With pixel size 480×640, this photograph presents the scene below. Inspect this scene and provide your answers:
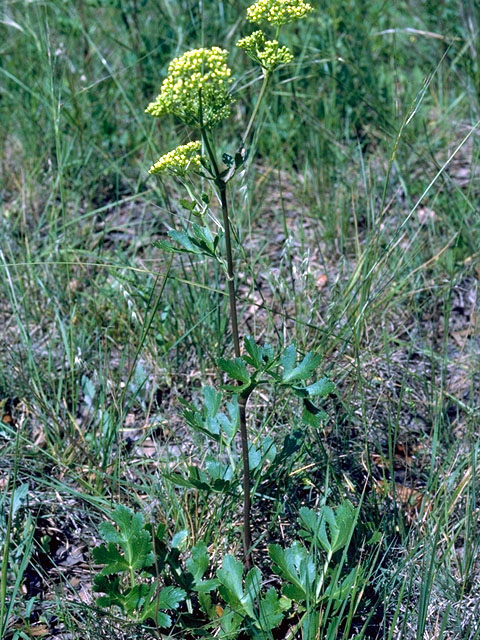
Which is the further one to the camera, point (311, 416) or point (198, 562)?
point (198, 562)

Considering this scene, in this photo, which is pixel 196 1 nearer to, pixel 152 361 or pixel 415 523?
pixel 152 361

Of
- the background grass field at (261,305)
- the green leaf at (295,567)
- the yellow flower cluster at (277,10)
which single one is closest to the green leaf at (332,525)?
the green leaf at (295,567)

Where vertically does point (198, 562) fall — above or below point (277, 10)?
below

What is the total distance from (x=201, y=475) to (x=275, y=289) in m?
0.97

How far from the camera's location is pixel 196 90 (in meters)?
1.56

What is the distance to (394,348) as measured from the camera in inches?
106

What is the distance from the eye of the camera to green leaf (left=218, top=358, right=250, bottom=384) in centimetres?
165

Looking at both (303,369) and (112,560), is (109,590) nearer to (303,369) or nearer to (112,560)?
(112,560)

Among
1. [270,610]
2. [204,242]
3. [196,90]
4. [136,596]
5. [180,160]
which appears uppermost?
[196,90]

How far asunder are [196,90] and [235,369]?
629 mm

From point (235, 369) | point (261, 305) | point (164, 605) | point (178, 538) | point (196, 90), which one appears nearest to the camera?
point (196, 90)

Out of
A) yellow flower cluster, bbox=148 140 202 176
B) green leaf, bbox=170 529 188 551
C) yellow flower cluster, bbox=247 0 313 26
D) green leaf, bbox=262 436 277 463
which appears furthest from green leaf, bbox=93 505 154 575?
yellow flower cluster, bbox=247 0 313 26

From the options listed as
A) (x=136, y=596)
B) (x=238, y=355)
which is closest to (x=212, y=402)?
(x=238, y=355)

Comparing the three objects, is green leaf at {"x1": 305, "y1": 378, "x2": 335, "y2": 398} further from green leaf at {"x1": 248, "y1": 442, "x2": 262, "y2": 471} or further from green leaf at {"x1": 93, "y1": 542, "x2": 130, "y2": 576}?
green leaf at {"x1": 93, "y1": 542, "x2": 130, "y2": 576}
